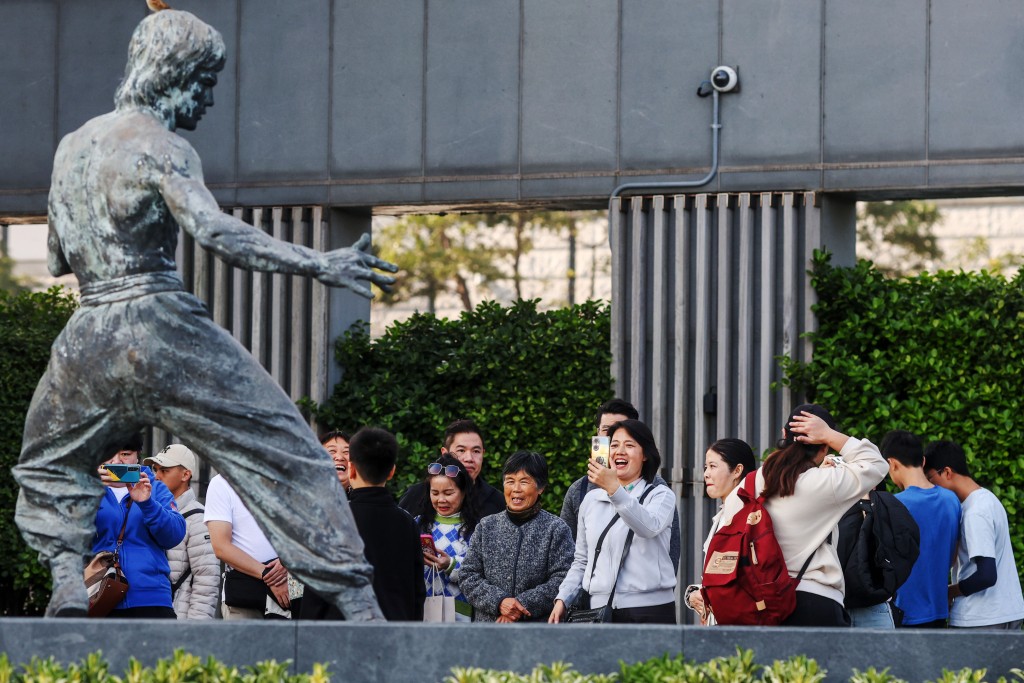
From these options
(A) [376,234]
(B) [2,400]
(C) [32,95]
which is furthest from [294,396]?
(A) [376,234]

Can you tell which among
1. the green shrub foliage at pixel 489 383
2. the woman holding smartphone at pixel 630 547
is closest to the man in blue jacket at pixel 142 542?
the woman holding smartphone at pixel 630 547

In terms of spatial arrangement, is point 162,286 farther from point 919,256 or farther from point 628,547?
point 919,256

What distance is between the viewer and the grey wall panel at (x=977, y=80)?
38.7 ft

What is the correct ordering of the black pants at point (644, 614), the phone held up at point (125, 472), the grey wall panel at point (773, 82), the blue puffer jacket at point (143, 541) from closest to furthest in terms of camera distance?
1. the phone held up at point (125, 472)
2. the black pants at point (644, 614)
3. the blue puffer jacket at point (143, 541)
4. the grey wall panel at point (773, 82)

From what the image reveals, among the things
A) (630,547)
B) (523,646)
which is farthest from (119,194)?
(630,547)

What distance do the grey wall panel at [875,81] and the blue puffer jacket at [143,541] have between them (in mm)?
5986

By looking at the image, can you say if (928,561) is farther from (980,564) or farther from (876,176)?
(876,176)

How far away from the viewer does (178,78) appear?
6.61 metres

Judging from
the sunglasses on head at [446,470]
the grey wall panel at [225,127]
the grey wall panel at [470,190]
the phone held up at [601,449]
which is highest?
the grey wall panel at [225,127]

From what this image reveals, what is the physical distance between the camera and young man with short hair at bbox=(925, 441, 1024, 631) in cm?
857

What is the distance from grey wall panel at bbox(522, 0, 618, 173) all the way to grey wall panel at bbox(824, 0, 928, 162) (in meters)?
1.64

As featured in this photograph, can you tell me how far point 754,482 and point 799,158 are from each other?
5.40 m

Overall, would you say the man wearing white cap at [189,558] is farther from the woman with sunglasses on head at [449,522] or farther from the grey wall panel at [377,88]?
the grey wall panel at [377,88]

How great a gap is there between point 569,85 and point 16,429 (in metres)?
5.20
